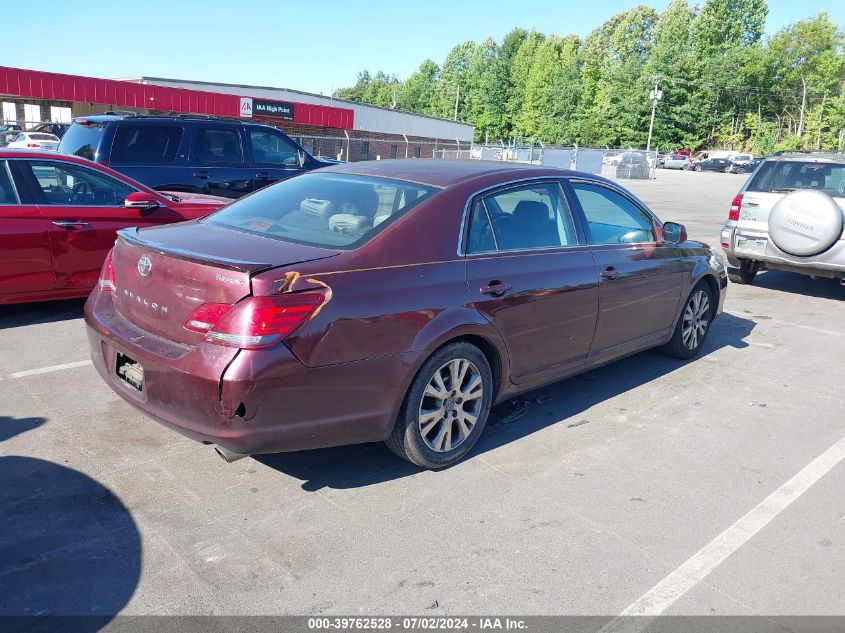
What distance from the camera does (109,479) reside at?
366 centimetres

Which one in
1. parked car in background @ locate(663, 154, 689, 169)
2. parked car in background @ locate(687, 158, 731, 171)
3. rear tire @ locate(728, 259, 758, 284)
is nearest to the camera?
rear tire @ locate(728, 259, 758, 284)

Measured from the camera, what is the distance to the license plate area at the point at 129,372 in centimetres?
359

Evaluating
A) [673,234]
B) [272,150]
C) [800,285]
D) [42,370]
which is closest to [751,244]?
[800,285]

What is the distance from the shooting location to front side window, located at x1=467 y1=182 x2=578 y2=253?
13.7 feet

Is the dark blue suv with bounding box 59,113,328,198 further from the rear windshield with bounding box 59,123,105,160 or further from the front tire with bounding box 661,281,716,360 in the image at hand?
the front tire with bounding box 661,281,716,360

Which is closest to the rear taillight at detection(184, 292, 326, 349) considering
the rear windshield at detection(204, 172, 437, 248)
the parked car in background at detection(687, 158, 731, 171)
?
the rear windshield at detection(204, 172, 437, 248)

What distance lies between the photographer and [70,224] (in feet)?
20.9

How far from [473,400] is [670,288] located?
7.80 ft

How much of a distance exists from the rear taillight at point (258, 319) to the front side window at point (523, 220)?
1.19 meters

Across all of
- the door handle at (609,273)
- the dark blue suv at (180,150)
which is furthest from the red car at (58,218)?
the door handle at (609,273)

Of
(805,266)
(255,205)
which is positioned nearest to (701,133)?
(805,266)

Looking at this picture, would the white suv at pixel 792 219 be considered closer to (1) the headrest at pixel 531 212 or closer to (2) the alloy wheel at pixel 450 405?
(1) the headrest at pixel 531 212

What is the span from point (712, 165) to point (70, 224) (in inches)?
2445

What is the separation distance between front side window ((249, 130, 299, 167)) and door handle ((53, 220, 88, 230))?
164 inches
